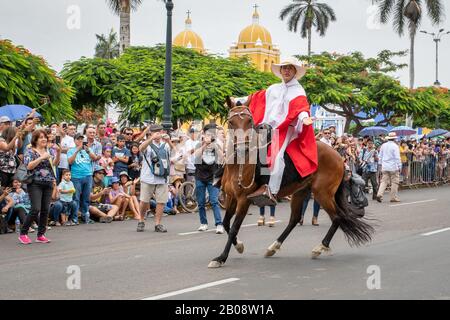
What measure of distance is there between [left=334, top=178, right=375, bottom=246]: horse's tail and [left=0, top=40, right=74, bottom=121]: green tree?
10593 mm

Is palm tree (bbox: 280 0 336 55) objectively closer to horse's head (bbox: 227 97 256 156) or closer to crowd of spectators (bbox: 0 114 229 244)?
crowd of spectators (bbox: 0 114 229 244)

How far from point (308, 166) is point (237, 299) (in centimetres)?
342

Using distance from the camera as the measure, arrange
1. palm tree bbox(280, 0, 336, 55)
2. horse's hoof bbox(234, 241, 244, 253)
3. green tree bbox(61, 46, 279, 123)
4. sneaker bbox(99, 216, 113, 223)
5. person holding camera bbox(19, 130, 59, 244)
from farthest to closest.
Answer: palm tree bbox(280, 0, 336, 55)
green tree bbox(61, 46, 279, 123)
sneaker bbox(99, 216, 113, 223)
person holding camera bbox(19, 130, 59, 244)
horse's hoof bbox(234, 241, 244, 253)

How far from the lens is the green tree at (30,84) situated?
20500mm

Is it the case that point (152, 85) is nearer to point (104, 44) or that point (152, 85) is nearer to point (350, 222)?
point (350, 222)

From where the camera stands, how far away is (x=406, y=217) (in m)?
16.9

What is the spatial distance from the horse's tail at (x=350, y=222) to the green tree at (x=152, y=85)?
16.8 metres

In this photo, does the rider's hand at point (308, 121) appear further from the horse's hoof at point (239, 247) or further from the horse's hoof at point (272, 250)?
the horse's hoof at point (239, 247)

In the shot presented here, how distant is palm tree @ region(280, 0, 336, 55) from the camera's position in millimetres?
70500

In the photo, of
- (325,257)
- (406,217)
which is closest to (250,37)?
(406,217)

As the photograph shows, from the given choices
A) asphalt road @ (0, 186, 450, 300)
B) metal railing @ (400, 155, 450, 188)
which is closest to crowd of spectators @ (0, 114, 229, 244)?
asphalt road @ (0, 186, 450, 300)

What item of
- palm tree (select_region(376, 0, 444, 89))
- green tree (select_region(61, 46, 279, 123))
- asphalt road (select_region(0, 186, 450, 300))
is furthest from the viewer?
palm tree (select_region(376, 0, 444, 89))

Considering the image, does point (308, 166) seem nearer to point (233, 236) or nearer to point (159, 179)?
point (233, 236)

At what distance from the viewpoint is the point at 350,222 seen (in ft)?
36.5
